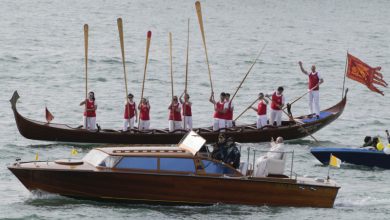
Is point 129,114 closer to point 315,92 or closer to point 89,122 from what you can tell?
point 89,122

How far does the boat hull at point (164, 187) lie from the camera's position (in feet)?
98.2

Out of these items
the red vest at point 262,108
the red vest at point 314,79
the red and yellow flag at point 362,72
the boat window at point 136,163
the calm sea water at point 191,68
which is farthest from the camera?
the red vest at point 314,79

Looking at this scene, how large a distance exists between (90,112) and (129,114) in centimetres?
143

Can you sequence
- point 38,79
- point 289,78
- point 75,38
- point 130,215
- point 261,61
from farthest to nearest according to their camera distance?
point 75,38
point 261,61
point 289,78
point 38,79
point 130,215

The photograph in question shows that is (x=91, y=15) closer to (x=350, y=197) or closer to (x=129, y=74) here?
(x=129, y=74)

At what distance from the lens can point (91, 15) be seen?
97.2 meters

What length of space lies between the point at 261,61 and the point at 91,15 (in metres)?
28.6

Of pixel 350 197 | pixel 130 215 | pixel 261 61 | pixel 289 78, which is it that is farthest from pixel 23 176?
pixel 261 61

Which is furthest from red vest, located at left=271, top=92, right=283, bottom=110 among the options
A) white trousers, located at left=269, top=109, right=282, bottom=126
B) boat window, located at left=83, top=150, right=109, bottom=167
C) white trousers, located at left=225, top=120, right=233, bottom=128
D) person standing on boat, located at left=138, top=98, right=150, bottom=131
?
boat window, located at left=83, top=150, right=109, bottom=167

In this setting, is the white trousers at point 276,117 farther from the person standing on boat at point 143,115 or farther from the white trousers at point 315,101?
the person standing on boat at point 143,115

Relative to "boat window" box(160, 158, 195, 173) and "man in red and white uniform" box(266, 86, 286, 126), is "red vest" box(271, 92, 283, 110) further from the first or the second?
"boat window" box(160, 158, 195, 173)

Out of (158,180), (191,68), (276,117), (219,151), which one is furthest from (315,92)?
(191,68)

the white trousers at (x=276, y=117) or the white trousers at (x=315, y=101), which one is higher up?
the white trousers at (x=315, y=101)

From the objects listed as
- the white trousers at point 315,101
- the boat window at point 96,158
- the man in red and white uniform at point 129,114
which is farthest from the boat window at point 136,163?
the white trousers at point 315,101
